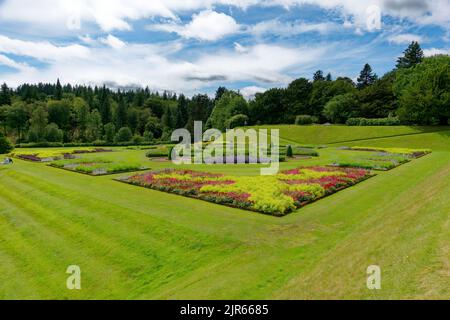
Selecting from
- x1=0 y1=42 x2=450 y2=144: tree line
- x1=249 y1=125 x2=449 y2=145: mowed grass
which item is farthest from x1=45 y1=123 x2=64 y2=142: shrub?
x1=249 y1=125 x2=449 y2=145: mowed grass

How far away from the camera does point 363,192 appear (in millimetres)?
17156

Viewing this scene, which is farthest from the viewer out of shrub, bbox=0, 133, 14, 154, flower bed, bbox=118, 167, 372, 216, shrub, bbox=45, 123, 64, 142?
shrub, bbox=45, 123, 64, 142

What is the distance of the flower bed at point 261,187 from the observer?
47.2ft

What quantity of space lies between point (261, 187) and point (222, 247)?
7363 mm

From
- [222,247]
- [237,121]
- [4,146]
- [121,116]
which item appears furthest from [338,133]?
[121,116]

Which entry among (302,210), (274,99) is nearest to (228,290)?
(302,210)

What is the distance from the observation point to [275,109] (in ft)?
311

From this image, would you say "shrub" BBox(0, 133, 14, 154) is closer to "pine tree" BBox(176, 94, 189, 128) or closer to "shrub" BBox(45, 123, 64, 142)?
"shrub" BBox(45, 123, 64, 142)

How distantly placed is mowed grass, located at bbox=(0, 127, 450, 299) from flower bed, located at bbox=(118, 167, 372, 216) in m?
0.68

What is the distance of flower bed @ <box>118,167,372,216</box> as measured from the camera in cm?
1439

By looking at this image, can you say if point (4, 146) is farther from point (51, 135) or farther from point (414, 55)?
point (414, 55)
